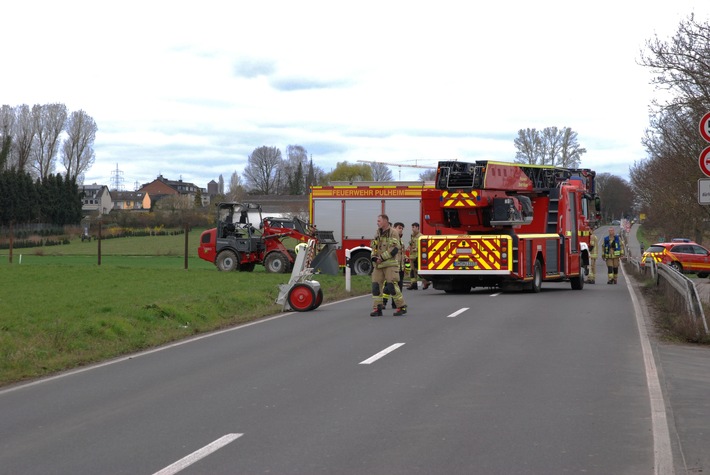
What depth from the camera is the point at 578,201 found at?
28750mm

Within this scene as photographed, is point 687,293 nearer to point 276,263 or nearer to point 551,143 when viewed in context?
point 276,263

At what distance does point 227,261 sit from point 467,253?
14804mm

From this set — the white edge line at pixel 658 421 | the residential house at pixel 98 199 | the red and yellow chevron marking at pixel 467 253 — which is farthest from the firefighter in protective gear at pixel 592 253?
Result: the residential house at pixel 98 199

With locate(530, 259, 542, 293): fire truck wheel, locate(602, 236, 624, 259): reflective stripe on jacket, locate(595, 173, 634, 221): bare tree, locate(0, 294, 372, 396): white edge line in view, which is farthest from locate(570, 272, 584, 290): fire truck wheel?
locate(595, 173, 634, 221): bare tree

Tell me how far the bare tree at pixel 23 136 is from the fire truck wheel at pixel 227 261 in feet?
287

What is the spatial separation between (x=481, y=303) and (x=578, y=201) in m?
8.19

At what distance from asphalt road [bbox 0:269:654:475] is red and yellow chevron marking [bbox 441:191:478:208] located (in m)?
9.49

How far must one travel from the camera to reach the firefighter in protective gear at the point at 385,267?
61.0ft

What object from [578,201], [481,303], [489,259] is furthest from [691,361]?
[578,201]

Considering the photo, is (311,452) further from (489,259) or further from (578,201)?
(578,201)

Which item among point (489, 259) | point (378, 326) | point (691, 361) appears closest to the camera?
point (691, 361)

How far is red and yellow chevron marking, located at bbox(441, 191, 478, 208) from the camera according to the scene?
81.4 feet

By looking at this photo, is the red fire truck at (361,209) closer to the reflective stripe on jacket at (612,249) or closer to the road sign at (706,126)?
the reflective stripe on jacket at (612,249)

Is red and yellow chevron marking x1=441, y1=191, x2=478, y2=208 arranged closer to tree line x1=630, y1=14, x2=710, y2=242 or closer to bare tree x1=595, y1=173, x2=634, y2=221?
tree line x1=630, y1=14, x2=710, y2=242
